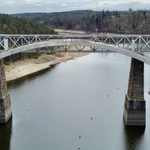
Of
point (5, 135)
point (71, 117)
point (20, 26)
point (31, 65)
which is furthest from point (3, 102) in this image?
point (20, 26)

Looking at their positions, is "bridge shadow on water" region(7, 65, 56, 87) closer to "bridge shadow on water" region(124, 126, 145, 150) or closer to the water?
the water

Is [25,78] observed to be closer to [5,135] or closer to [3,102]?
[3,102]

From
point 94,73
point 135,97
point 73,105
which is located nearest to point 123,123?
point 135,97

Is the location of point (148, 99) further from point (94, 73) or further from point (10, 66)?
point (10, 66)

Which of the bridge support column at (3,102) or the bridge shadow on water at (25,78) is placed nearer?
the bridge support column at (3,102)

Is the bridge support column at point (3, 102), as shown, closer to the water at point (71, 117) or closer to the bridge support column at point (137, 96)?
the water at point (71, 117)

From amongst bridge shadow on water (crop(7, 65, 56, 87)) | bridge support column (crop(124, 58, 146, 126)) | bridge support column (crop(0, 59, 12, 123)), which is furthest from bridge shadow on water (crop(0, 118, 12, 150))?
bridge shadow on water (crop(7, 65, 56, 87))

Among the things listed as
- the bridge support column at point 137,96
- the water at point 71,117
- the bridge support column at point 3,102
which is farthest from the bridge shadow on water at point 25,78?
the bridge support column at point 137,96
